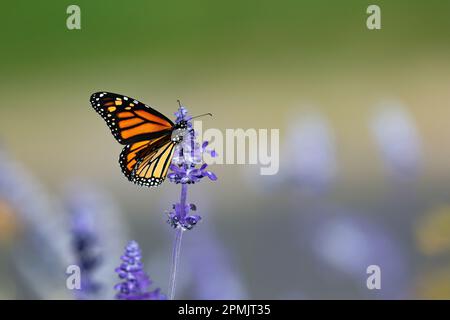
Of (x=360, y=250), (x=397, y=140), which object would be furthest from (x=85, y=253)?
(x=397, y=140)

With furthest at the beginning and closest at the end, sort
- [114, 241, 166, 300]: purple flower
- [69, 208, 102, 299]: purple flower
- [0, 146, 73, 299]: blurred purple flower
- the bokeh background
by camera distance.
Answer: the bokeh background
[0, 146, 73, 299]: blurred purple flower
[69, 208, 102, 299]: purple flower
[114, 241, 166, 300]: purple flower

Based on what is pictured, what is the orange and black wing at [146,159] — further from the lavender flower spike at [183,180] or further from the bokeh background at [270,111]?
the bokeh background at [270,111]

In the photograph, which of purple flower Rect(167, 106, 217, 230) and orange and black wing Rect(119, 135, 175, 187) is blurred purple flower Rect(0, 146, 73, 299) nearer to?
orange and black wing Rect(119, 135, 175, 187)

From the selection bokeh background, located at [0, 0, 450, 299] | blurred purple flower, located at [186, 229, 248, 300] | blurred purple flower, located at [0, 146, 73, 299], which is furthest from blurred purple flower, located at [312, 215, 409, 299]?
blurred purple flower, located at [0, 146, 73, 299]

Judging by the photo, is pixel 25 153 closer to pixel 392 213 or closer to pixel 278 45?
pixel 278 45

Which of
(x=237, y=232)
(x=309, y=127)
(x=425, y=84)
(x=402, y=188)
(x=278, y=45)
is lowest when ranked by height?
(x=237, y=232)

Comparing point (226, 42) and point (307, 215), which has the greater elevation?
point (226, 42)

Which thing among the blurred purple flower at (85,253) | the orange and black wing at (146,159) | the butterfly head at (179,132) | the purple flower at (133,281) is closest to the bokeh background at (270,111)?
the orange and black wing at (146,159)
